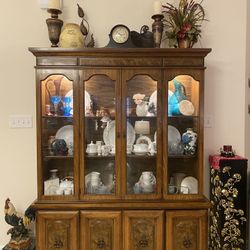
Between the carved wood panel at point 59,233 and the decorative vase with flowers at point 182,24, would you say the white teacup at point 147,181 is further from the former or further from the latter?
the decorative vase with flowers at point 182,24

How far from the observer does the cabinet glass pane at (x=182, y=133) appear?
224 centimetres

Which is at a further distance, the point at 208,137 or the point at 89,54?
the point at 208,137

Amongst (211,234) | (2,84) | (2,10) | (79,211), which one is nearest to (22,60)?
(2,84)

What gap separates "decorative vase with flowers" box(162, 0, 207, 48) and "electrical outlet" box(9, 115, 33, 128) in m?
1.61

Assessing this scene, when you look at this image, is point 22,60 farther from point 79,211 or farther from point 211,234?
point 211,234

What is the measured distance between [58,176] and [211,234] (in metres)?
1.59

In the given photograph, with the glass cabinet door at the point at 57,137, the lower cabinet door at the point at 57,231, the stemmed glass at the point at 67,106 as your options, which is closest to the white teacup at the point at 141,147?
the glass cabinet door at the point at 57,137

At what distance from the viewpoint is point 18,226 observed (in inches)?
91.4

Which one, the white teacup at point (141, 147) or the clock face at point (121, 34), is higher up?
the clock face at point (121, 34)

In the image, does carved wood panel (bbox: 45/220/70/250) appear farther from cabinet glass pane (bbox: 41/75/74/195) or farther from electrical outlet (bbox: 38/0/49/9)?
electrical outlet (bbox: 38/0/49/9)

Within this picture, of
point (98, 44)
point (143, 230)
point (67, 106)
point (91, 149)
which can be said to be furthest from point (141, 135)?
point (98, 44)

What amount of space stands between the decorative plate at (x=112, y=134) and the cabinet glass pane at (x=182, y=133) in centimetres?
33

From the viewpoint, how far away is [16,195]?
258 centimetres

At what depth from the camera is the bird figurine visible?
7.41 ft
